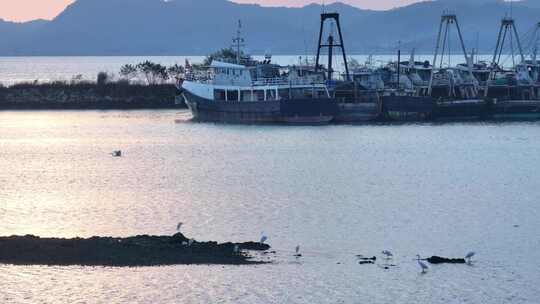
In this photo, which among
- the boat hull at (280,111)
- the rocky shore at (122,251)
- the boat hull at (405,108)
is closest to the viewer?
the rocky shore at (122,251)

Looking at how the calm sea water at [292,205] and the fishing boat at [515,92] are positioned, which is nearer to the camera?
the calm sea water at [292,205]

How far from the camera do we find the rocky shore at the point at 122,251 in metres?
25.5

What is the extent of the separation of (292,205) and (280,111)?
31355mm

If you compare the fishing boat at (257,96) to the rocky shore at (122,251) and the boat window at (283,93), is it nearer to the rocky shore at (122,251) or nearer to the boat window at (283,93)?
the boat window at (283,93)

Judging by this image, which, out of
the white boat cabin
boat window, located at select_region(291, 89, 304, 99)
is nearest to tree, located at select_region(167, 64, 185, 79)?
the white boat cabin

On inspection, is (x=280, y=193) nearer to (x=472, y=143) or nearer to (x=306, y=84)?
(x=472, y=143)

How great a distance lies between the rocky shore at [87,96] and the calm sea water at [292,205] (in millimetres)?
18182

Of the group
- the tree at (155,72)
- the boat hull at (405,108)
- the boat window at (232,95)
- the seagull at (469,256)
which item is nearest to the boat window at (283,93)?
the boat window at (232,95)

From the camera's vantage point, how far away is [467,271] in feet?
82.9

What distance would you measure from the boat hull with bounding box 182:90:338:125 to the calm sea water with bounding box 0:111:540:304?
5.97 ft

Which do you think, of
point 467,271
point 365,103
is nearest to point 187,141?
point 365,103

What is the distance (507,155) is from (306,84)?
63.1 ft

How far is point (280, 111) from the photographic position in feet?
217

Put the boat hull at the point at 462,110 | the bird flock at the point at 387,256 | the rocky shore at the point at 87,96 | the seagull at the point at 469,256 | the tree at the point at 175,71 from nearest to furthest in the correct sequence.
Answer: the bird flock at the point at 387,256, the seagull at the point at 469,256, the boat hull at the point at 462,110, the rocky shore at the point at 87,96, the tree at the point at 175,71
